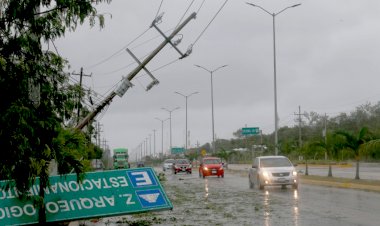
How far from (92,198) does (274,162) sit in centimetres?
1762

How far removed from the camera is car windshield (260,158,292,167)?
97.3 feet

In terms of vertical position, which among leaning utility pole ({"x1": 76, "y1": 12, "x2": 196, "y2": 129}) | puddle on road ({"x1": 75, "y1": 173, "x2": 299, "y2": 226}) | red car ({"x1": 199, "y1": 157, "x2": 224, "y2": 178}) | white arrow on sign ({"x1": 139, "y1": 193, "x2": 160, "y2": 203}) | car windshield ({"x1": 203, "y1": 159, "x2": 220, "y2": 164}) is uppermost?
leaning utility pole ({"x1": 76, "y1": 12, "x2": 196, "y2": 129})

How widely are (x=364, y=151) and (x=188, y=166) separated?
31.7 meters

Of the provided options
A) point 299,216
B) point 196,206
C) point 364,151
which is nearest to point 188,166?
point 364,151

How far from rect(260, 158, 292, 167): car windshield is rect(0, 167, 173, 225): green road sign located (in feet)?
52.2

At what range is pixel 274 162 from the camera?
29984 mm

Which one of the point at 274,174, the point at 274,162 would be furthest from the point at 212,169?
the point at 274,174

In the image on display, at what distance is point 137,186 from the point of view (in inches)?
558

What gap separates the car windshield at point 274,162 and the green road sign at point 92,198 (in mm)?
15925

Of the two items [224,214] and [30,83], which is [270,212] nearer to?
[224,214]

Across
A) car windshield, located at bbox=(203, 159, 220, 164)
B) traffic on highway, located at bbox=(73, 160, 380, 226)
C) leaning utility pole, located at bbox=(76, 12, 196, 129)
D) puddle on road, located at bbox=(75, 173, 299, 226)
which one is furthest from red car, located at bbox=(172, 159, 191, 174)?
puddle on road, located at bbox=(75, 173, 299, 226)

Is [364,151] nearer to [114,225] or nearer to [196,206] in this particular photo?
[196,206]

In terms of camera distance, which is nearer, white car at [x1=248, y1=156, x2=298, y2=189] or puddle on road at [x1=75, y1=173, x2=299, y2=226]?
puddle on road at [x1=75, y1=173, x2=299, y2=226]

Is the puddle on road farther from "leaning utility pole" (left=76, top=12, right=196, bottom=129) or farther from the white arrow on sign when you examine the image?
"leaning utility pole" (left=76, top=12, right=196, bottom=129)
